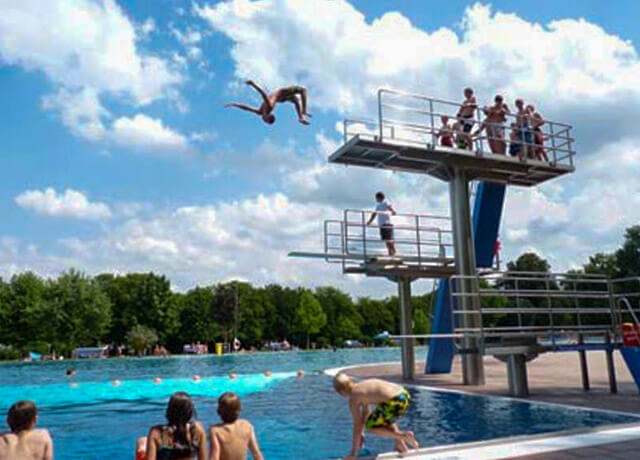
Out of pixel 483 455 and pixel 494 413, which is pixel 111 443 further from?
pixel 494 413

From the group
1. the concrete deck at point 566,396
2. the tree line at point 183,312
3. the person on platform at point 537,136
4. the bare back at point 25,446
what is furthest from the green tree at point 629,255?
the bare back at point 25,446

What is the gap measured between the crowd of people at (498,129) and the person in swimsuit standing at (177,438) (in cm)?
1062

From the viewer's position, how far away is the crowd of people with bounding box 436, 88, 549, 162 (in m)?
13.1

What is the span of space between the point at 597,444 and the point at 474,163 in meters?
8.52

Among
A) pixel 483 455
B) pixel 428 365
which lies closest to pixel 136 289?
pixel 428 365

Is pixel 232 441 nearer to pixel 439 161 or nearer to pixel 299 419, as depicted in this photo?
pixel 299 419

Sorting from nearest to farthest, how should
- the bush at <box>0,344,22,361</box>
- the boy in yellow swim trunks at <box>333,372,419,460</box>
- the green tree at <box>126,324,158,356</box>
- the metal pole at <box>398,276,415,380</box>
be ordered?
the boy in yellow swim trunks at <box>333,372,419,460</box> < the metal pole at <box>398,276,415,380</box> < the bush at <box>0,344,22,361</box> < the green tree at <box>126,324,158,356</box>

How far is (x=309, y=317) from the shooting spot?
74.2 meters

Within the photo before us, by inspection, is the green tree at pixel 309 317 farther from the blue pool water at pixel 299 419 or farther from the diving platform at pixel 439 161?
the diving platform at pixel 439 161

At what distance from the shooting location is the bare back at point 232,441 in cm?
363

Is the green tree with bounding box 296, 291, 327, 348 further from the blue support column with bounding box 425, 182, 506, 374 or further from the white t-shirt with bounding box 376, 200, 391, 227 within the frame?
the white t-shirt with bounding box 376, 200, 391, 227

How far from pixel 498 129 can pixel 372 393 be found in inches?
398

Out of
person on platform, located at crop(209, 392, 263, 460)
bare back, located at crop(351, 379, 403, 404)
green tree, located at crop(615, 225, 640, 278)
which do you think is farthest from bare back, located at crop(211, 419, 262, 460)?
green tree, located at crop(615, 225, 640, 278)

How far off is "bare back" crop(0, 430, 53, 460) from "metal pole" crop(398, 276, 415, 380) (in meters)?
12.4
